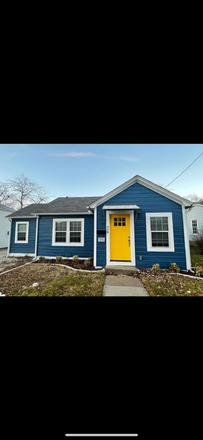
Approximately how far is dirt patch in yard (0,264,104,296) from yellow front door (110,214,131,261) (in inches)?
38.8

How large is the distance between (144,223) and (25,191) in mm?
14227

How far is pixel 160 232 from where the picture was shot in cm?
500

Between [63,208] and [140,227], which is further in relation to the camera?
[63,208]

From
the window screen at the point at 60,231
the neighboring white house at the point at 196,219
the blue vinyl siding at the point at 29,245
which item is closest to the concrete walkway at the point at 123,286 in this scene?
the window screen at the point at 60,231

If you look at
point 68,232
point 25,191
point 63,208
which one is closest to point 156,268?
point 68,232

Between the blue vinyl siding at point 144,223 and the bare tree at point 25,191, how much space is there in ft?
38.8

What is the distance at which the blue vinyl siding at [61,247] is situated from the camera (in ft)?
21.3

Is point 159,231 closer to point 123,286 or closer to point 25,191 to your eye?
point 123,286
